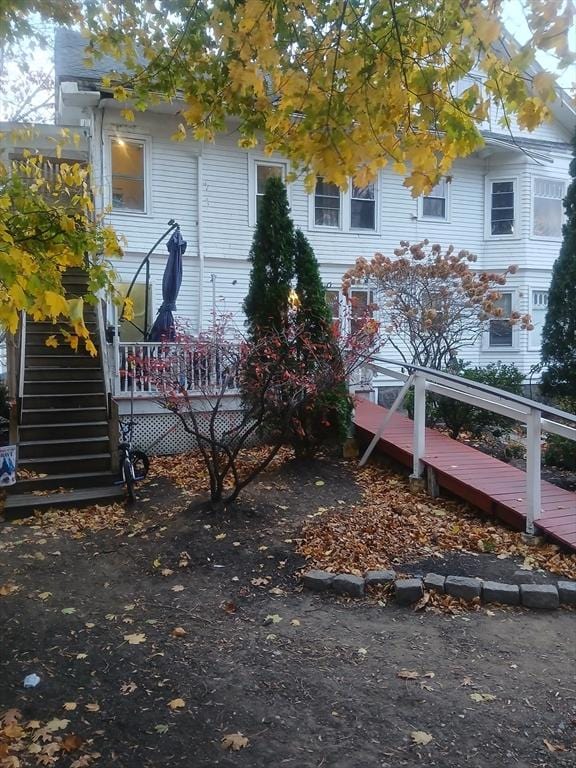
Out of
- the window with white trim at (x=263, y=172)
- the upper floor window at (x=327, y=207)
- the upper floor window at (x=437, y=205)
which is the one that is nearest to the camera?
the window with white trim at (x=263, y=172)

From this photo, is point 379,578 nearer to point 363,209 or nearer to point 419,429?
point 419,429

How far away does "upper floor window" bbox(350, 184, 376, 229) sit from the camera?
1566cm

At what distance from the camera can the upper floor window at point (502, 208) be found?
16.9 m

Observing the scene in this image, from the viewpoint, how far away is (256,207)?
1466 centimetres

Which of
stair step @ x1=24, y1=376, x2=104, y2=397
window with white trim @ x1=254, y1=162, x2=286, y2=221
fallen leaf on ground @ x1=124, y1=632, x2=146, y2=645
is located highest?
window with white trim @ x1=254, y1=162, x2=286, y2=221

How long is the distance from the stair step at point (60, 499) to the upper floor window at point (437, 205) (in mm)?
12382

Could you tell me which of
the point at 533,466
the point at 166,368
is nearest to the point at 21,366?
the point at 166,368

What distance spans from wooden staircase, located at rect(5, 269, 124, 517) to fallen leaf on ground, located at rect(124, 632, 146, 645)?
10.8ft

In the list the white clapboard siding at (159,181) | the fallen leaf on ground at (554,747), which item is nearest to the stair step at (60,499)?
the fallen leaf on ground at (554,747)

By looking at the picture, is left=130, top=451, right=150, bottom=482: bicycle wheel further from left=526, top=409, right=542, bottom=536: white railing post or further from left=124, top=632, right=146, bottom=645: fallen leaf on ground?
left=526, top=409, right=542, bottom=536: white railing post

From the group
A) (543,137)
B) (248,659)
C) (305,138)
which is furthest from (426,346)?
(543,137)

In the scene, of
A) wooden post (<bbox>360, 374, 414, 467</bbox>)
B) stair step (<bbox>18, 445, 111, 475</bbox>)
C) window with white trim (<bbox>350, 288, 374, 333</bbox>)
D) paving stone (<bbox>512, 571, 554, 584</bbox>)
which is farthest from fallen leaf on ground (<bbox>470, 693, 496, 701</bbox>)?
stair step (<bbox>18, 445, 111, 475</bbox>)

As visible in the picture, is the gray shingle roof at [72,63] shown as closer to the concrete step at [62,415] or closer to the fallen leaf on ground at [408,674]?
the concrete step at [62,415]

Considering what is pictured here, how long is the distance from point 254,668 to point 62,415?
5.64 metres
